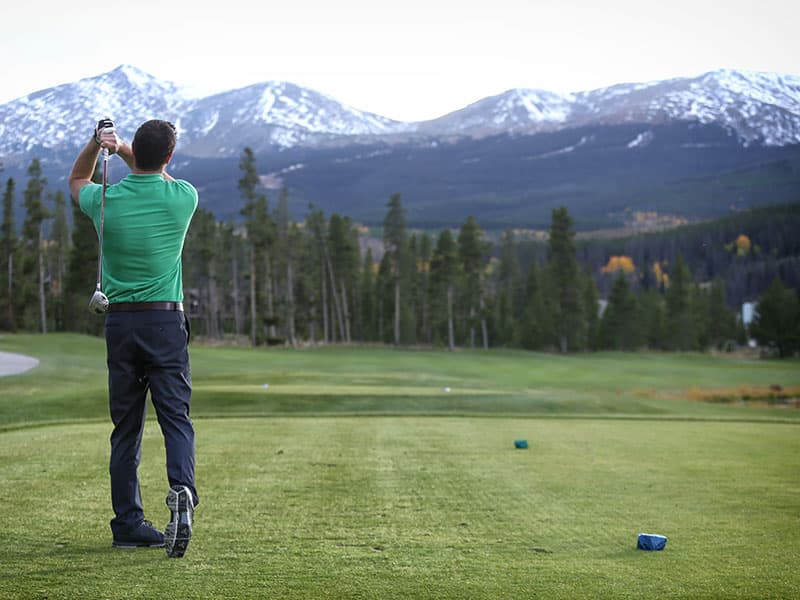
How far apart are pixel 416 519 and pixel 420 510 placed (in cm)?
43

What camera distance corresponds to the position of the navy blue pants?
6.38 meters

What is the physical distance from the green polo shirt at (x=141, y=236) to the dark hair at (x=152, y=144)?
0.09 meters

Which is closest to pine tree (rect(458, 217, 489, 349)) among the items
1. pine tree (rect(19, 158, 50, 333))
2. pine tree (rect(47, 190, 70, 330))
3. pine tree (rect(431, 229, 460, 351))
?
pine tree (rect(431, 229, 460, 351))

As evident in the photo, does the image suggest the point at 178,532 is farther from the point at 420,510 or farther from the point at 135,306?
the point at 420,510

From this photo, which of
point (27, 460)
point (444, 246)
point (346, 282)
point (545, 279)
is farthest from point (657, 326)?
point (27, 460)

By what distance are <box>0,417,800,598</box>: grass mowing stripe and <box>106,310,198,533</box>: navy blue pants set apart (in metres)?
0.38

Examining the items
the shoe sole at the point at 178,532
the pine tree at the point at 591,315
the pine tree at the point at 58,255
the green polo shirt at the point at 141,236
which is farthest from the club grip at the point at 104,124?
the pine tree at the point at 58,255

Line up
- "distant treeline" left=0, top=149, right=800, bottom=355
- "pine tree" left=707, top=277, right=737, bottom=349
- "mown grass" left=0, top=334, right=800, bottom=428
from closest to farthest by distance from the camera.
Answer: "mown grass" left=0, top=334, right=800, bottom=428
"distant treeline" left=0, top=149, right=800, bottom=355
"pine tree" left=707, top=277, right=737, bottom=349

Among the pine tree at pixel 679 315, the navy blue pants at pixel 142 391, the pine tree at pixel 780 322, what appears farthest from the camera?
the pine tree at pixel 679 315

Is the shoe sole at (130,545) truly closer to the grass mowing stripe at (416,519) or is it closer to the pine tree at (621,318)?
the grass mowing stripe at (416,519)

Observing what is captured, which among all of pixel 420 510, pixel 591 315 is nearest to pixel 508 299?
pixel 591 315

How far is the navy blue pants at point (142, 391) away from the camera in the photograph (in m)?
A: 6.38

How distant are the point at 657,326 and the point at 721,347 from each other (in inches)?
623

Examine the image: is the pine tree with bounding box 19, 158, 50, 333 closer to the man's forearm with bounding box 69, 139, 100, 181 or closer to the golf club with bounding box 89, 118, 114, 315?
the man's forearm with bounding box 69, 139, 100, 181
